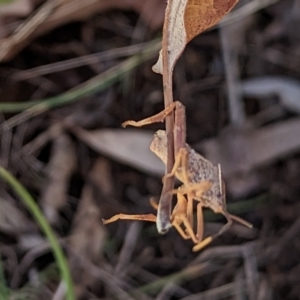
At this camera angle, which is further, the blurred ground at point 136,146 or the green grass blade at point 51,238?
the blurred ground at point 136,146

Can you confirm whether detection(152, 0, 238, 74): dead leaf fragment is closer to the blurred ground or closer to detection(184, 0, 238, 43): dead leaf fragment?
detection(184, 0, 238, 43): dead leaf fragment

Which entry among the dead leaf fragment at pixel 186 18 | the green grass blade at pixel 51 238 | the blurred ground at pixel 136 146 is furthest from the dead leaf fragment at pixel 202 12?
the blurred ground at pixel 136 146

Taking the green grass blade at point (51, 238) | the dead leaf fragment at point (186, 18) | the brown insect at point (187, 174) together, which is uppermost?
the dead leaf fragment at point (186, 18)

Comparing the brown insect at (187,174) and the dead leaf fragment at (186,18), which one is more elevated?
the dead leaf fragment at (186,18)

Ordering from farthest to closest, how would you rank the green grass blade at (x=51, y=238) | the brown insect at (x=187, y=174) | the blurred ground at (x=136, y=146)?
the blurred ground at (x=136, y=146) < the green grass blade at (x=51, y=238) < the brown insect at (x=187, y=174)

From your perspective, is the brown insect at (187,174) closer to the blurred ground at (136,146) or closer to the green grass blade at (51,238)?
the green grass blade at (51,238)

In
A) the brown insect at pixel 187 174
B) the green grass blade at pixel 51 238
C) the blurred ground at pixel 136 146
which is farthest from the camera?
the blurred ground at pixel 136 146

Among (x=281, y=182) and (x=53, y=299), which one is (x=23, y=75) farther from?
(x=281, y=182)

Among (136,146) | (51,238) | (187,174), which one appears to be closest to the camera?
(187,174)

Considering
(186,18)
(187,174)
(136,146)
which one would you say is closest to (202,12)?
(186,18)

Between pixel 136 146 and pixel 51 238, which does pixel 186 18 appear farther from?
pixel 136 146
